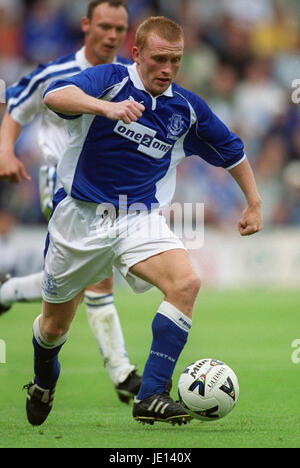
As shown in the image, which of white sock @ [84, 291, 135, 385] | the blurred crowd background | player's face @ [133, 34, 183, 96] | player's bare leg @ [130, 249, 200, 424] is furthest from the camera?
the blurred crowd background

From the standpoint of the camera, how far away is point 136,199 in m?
5.00

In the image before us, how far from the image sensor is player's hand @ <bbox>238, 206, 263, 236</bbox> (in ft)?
16.8

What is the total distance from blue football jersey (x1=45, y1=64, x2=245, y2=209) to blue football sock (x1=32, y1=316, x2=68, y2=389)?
0.88m

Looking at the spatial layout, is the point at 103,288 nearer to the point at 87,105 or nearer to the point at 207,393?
the point at 207,393

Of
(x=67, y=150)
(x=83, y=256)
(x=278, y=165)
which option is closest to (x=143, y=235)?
(x=83, y=256)

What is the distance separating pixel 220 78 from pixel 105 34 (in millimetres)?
10372

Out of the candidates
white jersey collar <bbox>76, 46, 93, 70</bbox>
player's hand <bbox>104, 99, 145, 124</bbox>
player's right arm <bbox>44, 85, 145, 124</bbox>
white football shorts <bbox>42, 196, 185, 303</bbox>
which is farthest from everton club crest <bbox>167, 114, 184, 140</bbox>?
white jersey collar <bbox>76, 46, 93, 70</bbox>

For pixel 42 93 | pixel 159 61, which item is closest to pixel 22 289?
pixel 42 93

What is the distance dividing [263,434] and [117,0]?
12.3 ft

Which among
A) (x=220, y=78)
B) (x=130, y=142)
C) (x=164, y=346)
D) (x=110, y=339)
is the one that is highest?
(x=130, y=142)

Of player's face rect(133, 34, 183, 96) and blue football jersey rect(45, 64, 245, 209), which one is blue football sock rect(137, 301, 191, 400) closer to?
blue football jersey rect(45, 64, 245, 209)

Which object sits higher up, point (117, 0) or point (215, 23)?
point (117, 0)
